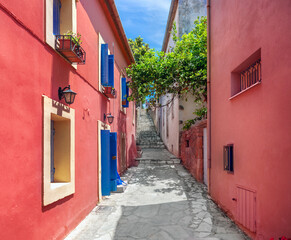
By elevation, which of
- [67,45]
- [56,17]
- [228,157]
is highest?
[56,17]

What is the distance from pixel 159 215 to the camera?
19.2ft

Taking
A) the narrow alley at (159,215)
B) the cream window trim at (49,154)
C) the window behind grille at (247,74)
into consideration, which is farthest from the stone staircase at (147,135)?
the cream window trim at (49,154)

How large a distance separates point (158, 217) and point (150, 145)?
1468 cm

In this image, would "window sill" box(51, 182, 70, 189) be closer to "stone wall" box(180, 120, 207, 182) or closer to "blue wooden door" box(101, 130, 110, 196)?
"blue wooden door" box(101, 130, 110, 196)

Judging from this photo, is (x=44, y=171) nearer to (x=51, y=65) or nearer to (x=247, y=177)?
(x=51, y=65)

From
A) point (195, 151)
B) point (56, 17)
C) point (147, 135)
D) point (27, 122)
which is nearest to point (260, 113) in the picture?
point (27, 122)

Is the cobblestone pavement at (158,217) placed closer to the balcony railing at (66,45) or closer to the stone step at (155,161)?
the balcony railing at (66,45)

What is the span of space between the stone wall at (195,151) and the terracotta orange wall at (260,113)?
2705mm

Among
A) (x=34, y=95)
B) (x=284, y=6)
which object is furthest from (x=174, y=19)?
(x=34, y=95)

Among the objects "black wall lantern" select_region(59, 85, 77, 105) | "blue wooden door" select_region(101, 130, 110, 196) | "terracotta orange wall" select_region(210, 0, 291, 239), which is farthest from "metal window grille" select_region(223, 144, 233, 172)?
"black wall lantern" select_region(59, 85, 77, 105)

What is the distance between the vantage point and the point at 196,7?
13.8m

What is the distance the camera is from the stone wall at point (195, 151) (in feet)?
30.6

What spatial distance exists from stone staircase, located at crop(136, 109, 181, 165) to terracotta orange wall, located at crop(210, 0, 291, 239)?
7381 millimetres

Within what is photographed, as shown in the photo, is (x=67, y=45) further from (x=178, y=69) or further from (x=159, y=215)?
(x=178, y=69)
